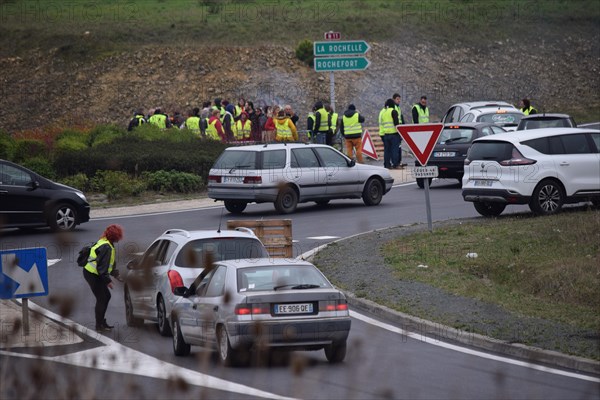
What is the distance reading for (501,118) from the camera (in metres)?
33.9

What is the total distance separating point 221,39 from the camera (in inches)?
2516

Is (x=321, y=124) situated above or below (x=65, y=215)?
above

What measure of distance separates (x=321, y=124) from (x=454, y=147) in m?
7.09

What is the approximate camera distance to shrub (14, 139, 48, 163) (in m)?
33.5

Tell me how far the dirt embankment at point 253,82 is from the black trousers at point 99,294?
135ft

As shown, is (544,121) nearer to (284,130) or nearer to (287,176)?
(287,176)

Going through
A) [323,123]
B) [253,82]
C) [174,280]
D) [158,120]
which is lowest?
[174,280]

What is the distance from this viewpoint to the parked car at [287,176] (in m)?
26.6

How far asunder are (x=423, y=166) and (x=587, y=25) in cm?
5573

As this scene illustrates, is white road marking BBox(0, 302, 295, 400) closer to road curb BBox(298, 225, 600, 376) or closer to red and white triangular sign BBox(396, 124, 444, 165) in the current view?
road curb BBox(298, 225, 600, 376)

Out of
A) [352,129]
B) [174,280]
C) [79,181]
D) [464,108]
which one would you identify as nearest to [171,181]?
[79,181]

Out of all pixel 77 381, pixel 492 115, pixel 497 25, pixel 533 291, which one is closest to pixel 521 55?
pixel 497 25

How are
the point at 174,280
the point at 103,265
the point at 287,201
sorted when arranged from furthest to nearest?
the point at 287,201 → the point at 103,265 → the point at 174,280

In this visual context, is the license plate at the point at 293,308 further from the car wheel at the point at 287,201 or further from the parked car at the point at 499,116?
the parked car at the point at 499,116
